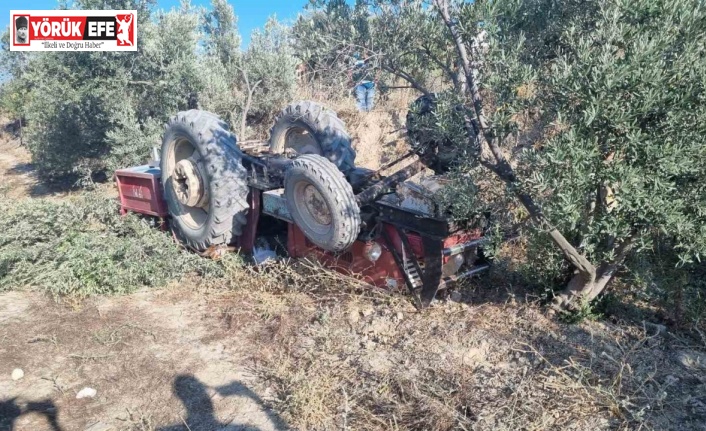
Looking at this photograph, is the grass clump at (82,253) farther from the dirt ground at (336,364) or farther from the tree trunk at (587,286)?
the tree trunk at (587,286)

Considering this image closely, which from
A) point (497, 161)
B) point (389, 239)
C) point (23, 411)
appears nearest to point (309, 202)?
point (389, 239)

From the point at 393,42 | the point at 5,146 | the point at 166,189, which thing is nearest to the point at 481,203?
the point at 393,42

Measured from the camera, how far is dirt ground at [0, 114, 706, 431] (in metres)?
3.16

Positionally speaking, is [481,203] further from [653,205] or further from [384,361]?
[384,361]

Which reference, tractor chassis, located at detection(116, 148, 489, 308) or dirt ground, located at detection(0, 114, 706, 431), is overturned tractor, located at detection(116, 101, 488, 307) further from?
dirt ground, located at detection(0, 114, 706, 431)

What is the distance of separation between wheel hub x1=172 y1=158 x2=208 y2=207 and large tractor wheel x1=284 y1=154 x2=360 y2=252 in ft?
5.22

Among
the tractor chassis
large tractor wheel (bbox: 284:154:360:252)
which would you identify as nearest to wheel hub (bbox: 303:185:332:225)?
large tractor wheel (bbox: 284:154:360:252)

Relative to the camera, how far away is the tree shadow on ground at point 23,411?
3.46m

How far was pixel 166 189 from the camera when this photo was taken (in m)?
6.38

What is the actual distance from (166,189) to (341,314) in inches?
123

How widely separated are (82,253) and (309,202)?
292cm

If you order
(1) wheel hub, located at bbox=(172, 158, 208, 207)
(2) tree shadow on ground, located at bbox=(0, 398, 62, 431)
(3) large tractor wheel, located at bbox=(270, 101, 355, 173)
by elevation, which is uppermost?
(3) large tractor wheel, located at bbox=(270, 101, 355, 173)

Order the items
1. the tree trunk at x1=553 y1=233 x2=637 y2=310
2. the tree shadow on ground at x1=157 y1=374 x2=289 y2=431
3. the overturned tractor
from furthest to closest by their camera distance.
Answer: the overturned tractor < the tree trunk at x1=553 y1=233 x2=637 y2=310 < the tree shadow on ground at x1=157 y1=374 x2=289 y2=431

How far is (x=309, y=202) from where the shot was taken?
452 cm
